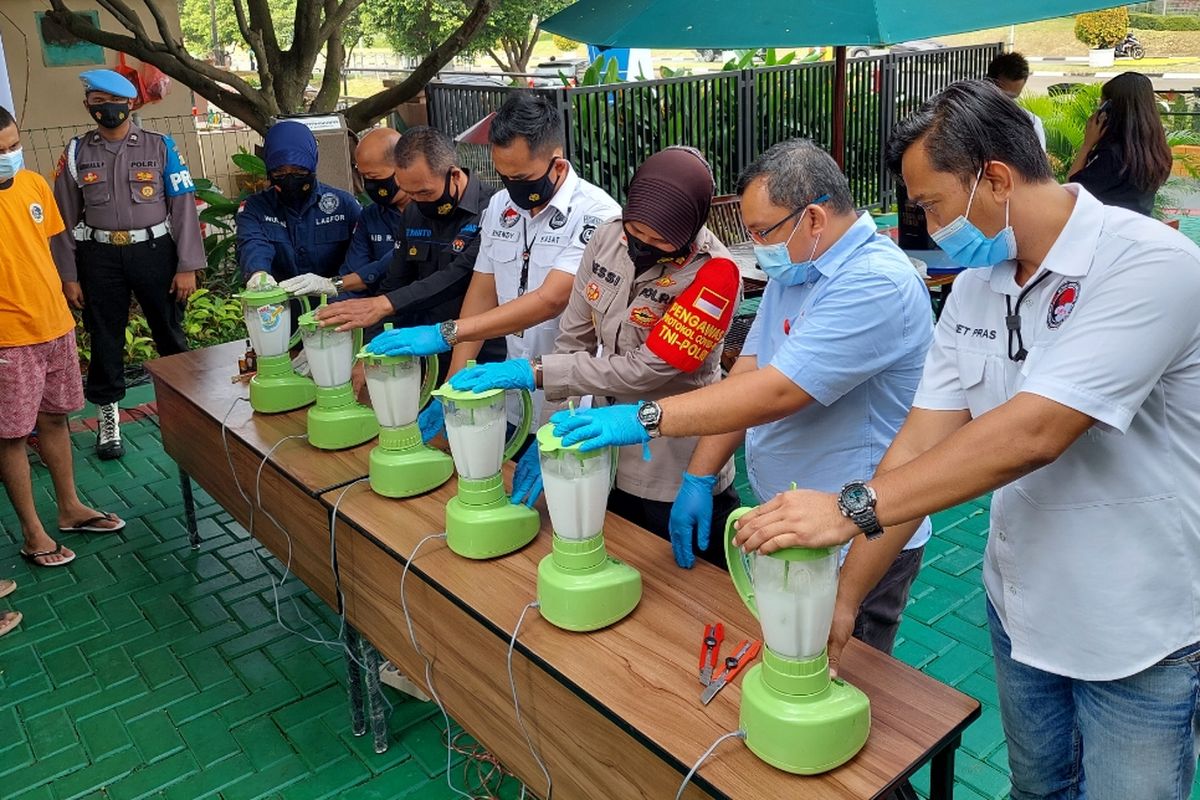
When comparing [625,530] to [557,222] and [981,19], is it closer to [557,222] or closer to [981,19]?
[557,222]

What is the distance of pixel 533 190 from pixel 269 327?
3.26ft

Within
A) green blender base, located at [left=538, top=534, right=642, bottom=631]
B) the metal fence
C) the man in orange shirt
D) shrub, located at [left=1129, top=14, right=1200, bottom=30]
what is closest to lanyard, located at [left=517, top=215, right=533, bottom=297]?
green blender base, located at [left=538, top=534, right=642, bottom=631]

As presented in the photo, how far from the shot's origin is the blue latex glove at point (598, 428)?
1.77 metres

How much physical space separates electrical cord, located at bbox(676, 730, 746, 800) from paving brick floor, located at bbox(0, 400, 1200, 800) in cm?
114

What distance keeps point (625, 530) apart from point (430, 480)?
0.56 meters

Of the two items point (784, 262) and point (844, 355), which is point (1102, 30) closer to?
point (784, 262)

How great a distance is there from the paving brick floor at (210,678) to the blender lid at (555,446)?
127 centimetres

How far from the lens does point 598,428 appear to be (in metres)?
1.78

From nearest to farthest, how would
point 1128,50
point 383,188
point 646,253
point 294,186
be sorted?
point 646,253 → point 383,188 → point 294,186 → point 1128,50

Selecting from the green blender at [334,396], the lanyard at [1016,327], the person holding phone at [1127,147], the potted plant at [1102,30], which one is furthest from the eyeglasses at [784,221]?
Answer: the potted plant at [1102,30]

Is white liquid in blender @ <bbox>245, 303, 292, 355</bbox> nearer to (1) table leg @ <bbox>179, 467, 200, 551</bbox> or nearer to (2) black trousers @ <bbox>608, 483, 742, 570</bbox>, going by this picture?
(1) table leg @ <bbox>179, 467, 200, 551</bbox>

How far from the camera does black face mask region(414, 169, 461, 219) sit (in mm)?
3182

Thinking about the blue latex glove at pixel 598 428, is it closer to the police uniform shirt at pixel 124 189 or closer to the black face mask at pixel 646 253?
the black face mask at pixel 646 253

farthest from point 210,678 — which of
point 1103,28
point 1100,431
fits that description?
point 1103,28
